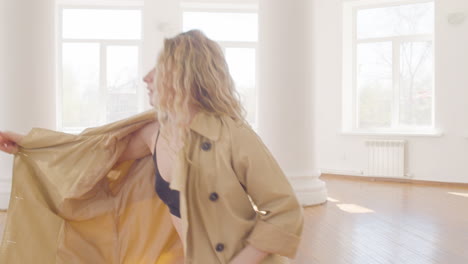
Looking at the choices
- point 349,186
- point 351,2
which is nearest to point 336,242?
point 349,186

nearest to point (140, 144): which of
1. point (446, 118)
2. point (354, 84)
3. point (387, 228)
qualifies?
point (387, 228)

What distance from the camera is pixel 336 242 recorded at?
10.7 feet

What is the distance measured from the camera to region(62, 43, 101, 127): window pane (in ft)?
26.1

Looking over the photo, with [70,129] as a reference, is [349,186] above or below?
below

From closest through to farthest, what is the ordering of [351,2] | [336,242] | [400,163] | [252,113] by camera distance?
[336,242], [400,163], [351,2], [252,113]

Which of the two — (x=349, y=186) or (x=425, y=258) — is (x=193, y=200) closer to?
(x=425, y=258)

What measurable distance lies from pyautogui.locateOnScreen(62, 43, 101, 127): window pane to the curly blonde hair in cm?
719

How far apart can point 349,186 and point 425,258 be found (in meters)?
3.29

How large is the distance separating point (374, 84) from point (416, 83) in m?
0.68

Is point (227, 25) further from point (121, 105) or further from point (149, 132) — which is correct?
point (149, 132)

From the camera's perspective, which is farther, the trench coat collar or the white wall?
the white wall

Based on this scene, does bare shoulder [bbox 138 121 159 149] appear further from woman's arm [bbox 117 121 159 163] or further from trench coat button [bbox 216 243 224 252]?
trench coat button [bbox 216 243 224 252]

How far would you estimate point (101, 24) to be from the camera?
311 inches

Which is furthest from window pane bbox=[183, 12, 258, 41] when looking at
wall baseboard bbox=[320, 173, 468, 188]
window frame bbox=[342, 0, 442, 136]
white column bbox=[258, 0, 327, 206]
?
white column bbox=[258, 0, 327, 206]
